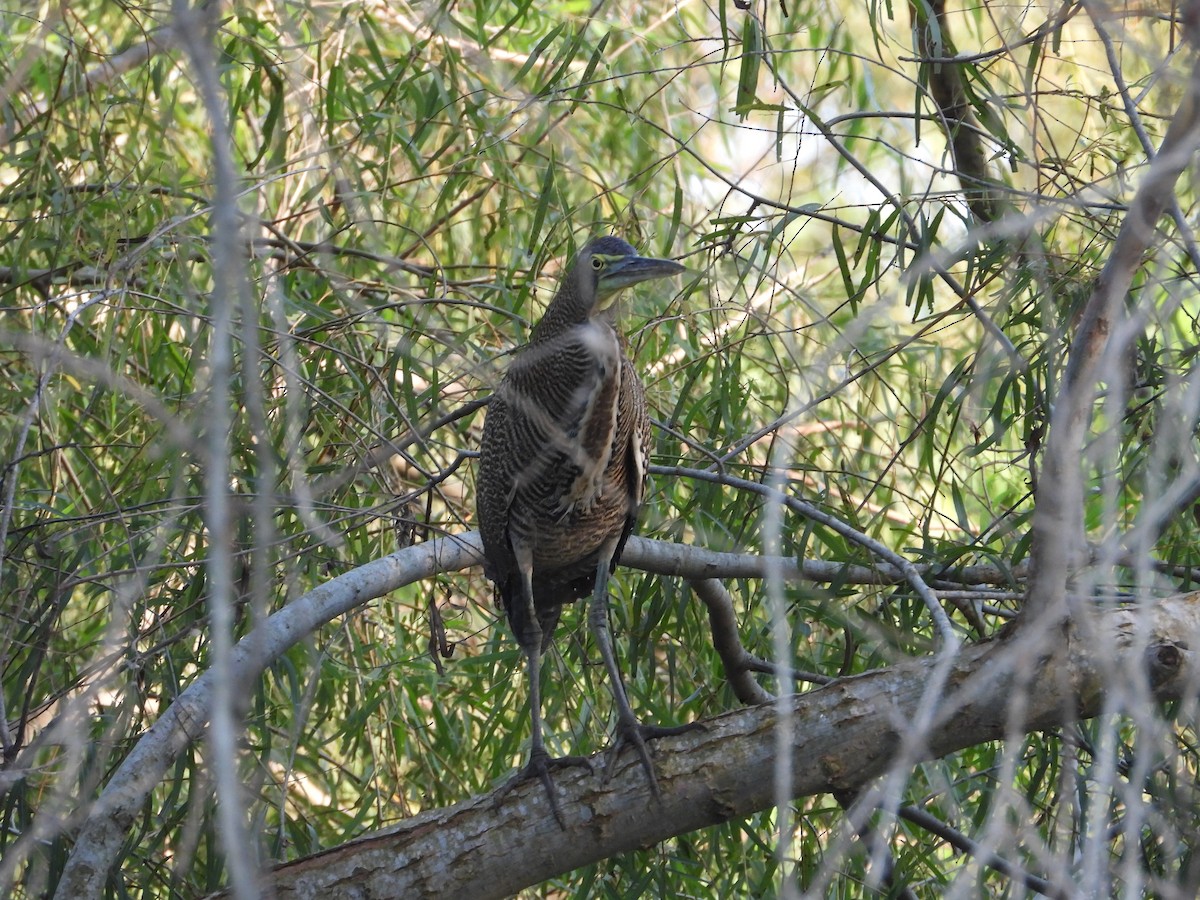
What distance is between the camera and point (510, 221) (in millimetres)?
3322

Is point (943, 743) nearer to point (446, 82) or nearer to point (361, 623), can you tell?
point (361, 623)

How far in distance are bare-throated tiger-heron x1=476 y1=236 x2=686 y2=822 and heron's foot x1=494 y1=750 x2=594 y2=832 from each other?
0.14m

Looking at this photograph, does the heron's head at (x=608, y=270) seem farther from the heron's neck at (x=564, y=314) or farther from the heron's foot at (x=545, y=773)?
the heron's foot at (x=545, y=773)

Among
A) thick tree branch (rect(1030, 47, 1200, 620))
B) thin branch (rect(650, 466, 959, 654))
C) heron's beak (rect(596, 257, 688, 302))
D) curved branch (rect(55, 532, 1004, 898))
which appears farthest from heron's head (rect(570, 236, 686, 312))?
thick tree branch (rect(1030, 47, 1200, 620))

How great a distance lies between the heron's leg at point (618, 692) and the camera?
2.06 metres

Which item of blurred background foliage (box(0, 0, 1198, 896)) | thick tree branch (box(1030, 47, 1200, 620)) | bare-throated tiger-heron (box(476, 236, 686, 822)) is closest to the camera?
thick tree branch (box(1030, 47, 1200, 620))

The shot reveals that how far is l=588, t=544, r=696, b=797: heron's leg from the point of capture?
2.06 m

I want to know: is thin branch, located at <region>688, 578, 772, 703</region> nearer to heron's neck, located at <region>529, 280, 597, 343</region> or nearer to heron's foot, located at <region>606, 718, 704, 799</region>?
heron's foot, located at <region>606, 718, 704, 799</region>

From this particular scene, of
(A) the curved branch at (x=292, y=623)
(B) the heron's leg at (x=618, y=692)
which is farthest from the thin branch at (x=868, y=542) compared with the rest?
(B) the heron's leg at (x=618, y=692)

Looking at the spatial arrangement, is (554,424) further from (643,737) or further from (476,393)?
(643,737)

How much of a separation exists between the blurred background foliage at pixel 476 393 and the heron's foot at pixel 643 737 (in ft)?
1.02

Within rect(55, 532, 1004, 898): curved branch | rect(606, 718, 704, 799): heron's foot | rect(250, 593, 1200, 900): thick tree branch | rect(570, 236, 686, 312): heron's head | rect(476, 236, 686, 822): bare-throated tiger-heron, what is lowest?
rect(250, 593, 1200, 900): thick tree branch

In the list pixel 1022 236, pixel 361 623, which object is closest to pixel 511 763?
pixel 361 623

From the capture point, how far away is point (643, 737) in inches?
85.2
